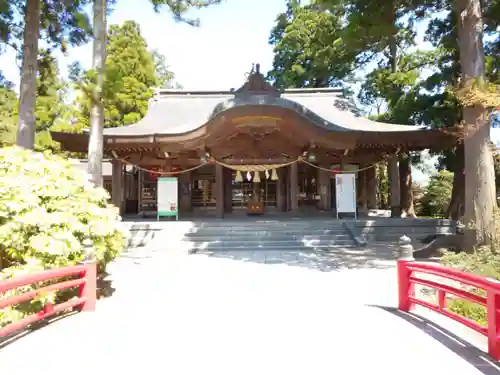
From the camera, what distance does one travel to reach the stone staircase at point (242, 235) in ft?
34.1

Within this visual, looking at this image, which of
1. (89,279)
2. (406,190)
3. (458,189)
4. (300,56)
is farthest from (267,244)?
(300,56)

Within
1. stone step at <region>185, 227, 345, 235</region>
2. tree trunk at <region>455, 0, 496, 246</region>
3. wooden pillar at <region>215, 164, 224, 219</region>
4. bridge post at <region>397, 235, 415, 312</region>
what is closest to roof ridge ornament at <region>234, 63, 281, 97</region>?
wooden pillar at <region>215, 164, 224, 219</region>

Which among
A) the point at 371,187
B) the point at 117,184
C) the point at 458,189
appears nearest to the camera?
the point at 458,189

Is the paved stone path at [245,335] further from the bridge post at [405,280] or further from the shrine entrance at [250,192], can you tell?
the shrine entrance at [250,192]

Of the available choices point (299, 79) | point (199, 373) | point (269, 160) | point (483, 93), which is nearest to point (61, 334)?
point (199, 373)

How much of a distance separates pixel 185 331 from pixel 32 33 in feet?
26.6

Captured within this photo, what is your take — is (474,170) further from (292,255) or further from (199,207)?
(199,207)

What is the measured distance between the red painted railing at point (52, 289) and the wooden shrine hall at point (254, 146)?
7825 mm

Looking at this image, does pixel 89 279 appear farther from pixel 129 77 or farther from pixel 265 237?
pixel 129 77

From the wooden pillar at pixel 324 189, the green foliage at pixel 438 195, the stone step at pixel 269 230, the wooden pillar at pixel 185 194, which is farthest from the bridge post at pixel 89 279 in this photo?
the green foliage at pixel 438 195

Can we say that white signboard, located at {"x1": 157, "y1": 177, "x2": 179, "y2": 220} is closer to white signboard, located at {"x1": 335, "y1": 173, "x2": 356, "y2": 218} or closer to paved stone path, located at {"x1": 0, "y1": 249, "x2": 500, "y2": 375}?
white signboard, located at {"x1": 335, "y1": 173, "x2": 356, "y2": 218}

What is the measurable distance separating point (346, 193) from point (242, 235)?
414cm

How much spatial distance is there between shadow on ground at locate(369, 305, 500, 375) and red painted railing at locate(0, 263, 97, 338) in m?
4.04

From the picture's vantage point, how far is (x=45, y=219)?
4.65 m
